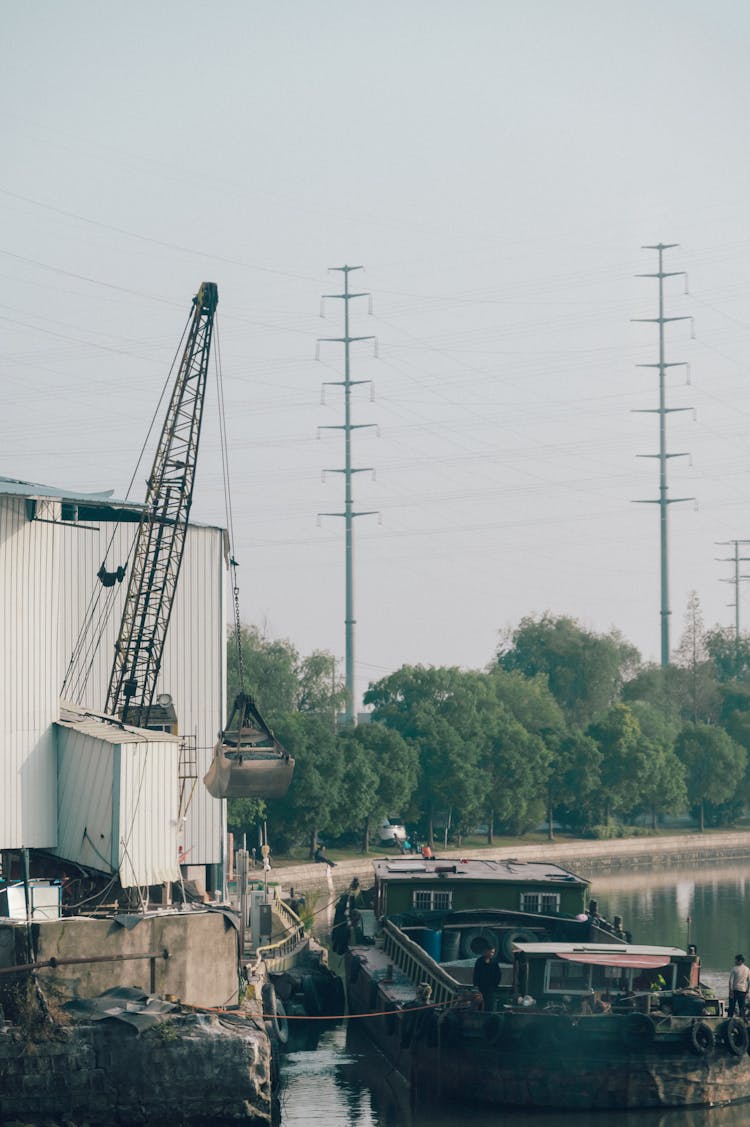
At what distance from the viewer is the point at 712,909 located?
8000 cm

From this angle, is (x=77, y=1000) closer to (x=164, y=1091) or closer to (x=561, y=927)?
(x=164, y=1091)

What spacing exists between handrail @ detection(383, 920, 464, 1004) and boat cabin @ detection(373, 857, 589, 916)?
42.9 inches

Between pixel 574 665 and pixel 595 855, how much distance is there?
51.8 metres

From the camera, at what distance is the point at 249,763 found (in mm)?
48344

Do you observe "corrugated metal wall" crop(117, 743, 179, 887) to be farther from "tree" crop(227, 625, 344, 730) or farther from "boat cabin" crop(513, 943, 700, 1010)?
"tree" crop(227, 625, 344, 730)

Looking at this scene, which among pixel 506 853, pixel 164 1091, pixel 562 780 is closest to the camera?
pixel 164 1091

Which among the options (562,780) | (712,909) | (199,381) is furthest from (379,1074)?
(562,780)

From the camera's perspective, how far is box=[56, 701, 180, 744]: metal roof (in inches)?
1568

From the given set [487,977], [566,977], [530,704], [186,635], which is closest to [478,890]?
[487,977]

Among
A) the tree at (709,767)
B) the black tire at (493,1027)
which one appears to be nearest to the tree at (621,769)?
the tree at (709,767)

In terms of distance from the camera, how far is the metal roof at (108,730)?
3982 centimetres

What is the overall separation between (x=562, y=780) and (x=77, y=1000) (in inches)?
3234

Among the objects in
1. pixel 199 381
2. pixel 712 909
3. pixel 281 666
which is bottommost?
pixel 712 909

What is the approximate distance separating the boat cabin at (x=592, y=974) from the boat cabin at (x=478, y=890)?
8577mm
